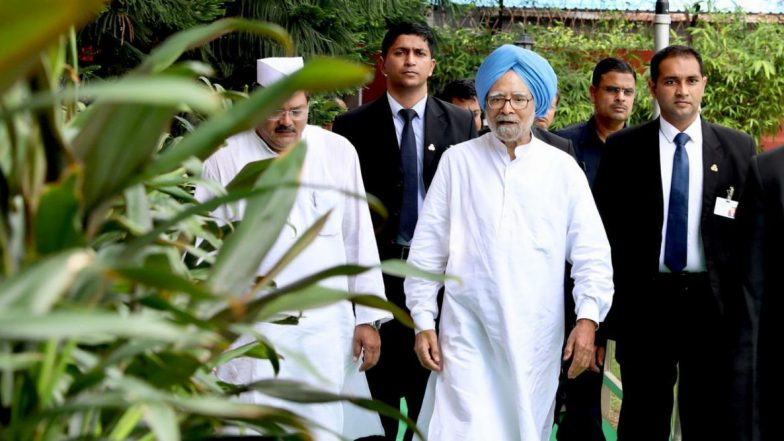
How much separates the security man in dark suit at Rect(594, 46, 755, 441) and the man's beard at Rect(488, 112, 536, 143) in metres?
1.01

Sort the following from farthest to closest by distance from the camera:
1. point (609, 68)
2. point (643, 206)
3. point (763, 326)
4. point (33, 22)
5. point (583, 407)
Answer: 1. point (609, 68)
2. point (583, 407)
3. point (643, 206)
4. point (763, 326)
5. point (33, 22)

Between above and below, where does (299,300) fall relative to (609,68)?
above

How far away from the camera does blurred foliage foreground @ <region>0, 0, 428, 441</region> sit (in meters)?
1.36

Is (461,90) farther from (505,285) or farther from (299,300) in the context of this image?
(299,300)

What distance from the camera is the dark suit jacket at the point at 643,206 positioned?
20.5 ft

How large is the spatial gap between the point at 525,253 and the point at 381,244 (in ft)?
4.04

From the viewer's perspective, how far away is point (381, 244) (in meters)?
6.61

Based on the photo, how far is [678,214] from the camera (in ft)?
20.6

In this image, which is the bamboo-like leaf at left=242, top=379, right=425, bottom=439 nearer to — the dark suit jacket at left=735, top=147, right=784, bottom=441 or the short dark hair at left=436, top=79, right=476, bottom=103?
the dark suit jacket at left=735, top=147, right=784, bottom=441

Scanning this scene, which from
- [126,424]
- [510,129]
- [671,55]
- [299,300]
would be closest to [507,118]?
[510,129]

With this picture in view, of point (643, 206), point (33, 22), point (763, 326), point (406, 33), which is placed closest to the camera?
point (33, 22)

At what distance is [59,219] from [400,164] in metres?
5.13

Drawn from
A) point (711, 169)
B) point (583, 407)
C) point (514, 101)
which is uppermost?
point (514, 101)

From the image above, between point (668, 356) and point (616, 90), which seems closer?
point (668, 356)
